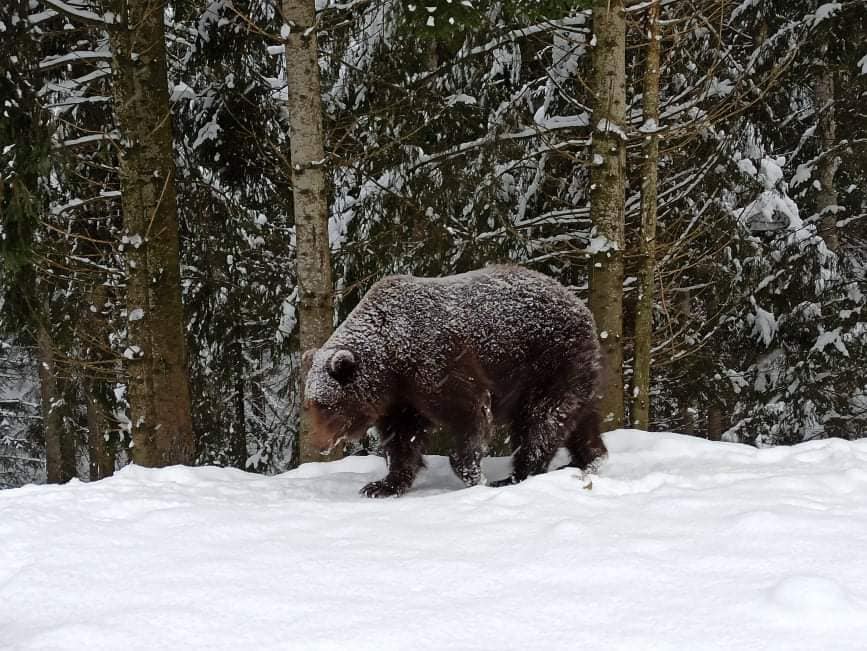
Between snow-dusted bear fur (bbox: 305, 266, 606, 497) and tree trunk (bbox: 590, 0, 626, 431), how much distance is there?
1605mm

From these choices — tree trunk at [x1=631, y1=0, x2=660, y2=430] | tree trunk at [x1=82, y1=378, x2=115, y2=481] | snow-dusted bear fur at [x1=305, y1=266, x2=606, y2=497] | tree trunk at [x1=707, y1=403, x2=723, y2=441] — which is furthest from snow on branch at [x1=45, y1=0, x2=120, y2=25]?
tree trunk at [x1=707, y1=403, x2=723, y2=441]

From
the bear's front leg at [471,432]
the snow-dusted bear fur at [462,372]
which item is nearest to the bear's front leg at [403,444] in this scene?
the snow-dusted bear fur at [462,372]

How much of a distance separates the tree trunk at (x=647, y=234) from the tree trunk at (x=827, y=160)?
A: 7.31m

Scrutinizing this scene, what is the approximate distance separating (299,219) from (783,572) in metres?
5.13

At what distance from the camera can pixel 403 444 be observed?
556 cm

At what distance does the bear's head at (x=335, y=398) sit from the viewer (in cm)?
529

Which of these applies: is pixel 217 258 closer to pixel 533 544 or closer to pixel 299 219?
pixel 299 219

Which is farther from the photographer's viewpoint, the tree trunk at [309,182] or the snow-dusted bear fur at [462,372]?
the tree trunk at [309,182]

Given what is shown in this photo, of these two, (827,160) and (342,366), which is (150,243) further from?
(827,160)

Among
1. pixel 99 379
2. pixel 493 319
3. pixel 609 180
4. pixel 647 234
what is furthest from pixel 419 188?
pixel 99 379

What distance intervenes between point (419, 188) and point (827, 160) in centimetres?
851

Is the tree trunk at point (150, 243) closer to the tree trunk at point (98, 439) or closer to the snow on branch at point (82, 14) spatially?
the snow on branch at point (82, 14)

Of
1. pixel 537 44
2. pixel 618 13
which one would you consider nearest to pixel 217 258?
pixel 537 44

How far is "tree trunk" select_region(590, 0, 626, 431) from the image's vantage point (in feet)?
23.1
